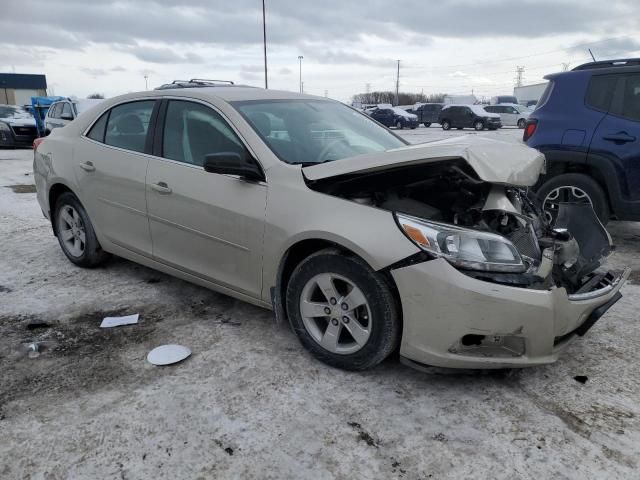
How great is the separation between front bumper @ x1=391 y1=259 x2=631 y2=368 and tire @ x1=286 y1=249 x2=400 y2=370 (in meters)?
0.10

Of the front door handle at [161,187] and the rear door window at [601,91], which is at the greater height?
the rear door window at [601,91]

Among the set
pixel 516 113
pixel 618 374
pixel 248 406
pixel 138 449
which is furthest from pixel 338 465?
pixel 516 113

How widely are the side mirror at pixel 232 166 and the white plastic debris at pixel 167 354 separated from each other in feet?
3.64

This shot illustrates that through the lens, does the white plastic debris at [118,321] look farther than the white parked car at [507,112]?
No

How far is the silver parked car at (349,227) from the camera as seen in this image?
8.43 feet

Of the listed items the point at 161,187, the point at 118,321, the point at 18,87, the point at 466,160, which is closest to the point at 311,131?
the point at 161,187

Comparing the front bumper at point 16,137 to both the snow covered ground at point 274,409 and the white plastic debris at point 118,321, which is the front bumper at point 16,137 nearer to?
the snow covered ground at point 274,409

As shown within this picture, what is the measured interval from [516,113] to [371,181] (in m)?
34.1

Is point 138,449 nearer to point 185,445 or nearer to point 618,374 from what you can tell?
point 185,445

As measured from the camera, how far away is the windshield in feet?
11.1

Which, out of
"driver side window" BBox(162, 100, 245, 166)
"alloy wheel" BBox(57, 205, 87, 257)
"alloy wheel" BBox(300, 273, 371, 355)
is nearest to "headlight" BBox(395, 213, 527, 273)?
"alloy wheel" BBox(300, 273, 371, 355)

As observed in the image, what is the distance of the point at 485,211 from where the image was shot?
9.55 ft

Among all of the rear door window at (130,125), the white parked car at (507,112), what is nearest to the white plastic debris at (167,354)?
the rear door window at (130,125)

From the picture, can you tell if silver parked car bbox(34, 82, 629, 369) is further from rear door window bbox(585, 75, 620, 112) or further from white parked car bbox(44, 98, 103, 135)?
white parked car bbox(44, 98, 103, 135)
